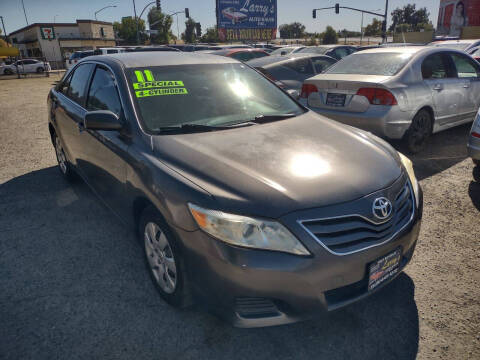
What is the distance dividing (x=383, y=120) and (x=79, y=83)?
12.6 feet

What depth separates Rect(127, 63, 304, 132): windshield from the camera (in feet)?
9.27

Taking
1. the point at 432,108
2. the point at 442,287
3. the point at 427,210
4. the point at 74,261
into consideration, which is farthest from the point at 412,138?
the point at 74,261

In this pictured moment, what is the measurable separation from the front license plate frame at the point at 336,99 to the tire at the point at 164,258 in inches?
152

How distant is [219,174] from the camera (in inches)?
84.3

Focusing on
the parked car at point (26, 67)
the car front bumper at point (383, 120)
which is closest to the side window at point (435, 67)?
the car front bumper at point (383, 120)

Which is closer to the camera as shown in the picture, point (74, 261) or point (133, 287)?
point (133, 287)

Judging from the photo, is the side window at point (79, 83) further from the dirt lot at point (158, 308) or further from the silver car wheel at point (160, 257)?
the silver car wheel at point (160, 257)

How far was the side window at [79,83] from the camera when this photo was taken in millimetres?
3742

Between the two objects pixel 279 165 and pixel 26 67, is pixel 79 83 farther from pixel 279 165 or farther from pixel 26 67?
pixel 26 67

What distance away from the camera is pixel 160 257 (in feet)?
8.10

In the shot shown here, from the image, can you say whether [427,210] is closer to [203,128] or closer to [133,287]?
[203,128]

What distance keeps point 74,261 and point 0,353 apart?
990 mm

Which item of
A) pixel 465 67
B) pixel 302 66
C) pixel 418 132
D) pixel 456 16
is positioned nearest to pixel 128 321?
pixel 418 132

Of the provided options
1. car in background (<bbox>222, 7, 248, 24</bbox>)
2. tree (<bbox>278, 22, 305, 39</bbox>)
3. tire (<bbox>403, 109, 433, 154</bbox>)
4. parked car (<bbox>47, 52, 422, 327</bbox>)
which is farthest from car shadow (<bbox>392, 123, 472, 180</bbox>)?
A: tree (<bbox>278, 22, 305, 39</bbox>)
